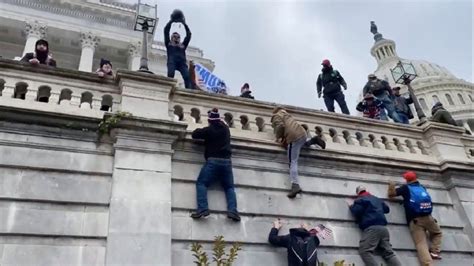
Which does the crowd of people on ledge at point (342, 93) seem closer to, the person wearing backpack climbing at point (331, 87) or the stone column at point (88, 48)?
the person wearing backpack climbing at point (331, 87)

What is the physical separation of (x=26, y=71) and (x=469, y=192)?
34.8ft

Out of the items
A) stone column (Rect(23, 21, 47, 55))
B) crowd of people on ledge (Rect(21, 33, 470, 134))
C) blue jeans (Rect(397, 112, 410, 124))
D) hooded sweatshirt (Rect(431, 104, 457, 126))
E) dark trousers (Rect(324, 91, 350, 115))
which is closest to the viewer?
crowd of people on ledge (Rect(21, 33, 470, 134))

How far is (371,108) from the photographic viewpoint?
47.6 feet

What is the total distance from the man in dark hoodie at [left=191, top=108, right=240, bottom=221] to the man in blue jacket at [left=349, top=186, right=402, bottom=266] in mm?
2756

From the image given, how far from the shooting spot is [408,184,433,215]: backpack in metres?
10.5

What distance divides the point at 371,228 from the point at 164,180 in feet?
14.4

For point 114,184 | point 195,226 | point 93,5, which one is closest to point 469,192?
point 195,226

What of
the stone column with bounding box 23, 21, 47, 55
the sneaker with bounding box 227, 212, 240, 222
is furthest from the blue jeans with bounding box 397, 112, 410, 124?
the stone column with bounding box 23, 21, 47, 55

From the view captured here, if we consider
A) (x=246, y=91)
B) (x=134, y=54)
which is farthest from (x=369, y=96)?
(x=134, y=54)

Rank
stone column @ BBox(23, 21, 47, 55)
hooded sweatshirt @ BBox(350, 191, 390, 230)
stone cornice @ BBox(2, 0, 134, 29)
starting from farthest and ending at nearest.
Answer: stone cornice @ BBox(2, 0, 134, 29), stone column @ BBox(23, 21, 47, 55), hooded sweatshirt @ BBox(350, 191, 390, 230)

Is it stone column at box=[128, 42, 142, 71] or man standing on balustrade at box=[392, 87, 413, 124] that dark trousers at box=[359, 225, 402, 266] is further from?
stone column at box=[128, 42, 142, 71]

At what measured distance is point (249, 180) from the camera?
32.1 ft

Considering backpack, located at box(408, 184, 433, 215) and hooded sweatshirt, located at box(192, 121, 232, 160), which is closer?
hooded sweatshirt, located at box(192, 121, 232, 160)

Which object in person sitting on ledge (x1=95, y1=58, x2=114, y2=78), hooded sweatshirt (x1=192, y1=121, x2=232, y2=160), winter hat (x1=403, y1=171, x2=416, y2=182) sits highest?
person sitting on ledge (x1=95, y1=58, x2=114, y2=78)
